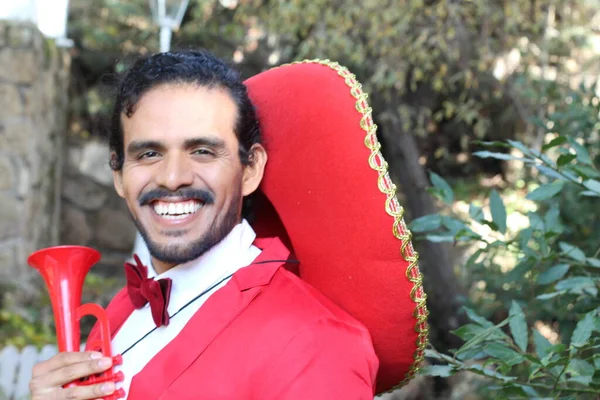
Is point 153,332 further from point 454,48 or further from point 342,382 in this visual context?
point 454,48

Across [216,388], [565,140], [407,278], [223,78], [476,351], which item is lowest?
[476,351]

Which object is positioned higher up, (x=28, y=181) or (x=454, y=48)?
(x=454, y=48)

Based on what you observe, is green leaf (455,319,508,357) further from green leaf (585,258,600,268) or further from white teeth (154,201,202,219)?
white teeth (154,201,202,219)

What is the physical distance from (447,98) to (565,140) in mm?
4686

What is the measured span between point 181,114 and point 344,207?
1.23ft

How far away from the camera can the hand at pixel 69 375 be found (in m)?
1.45

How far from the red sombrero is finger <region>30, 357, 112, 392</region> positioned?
442mm

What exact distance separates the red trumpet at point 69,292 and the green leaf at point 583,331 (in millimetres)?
886

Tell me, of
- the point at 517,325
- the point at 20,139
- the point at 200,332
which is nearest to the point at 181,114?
the point at 200,332

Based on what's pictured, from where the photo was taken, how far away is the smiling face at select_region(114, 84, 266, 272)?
1536 mm

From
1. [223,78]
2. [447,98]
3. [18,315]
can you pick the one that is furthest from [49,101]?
[223,78]

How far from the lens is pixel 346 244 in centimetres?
149

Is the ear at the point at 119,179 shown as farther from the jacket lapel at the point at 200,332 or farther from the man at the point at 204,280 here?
the jacket lapel at the point at 200,332

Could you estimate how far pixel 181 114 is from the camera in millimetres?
1539
